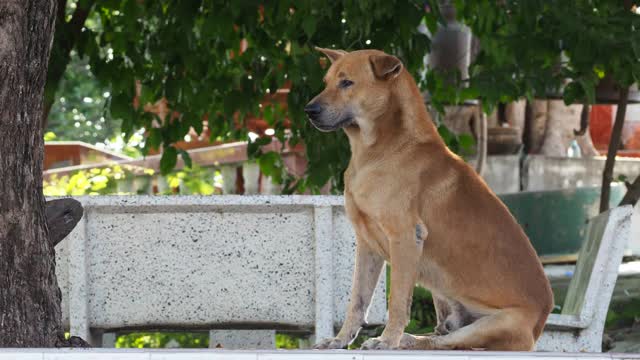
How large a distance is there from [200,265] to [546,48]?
279 centimetres

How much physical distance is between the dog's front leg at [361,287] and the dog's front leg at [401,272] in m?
0.23

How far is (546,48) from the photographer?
8000 millimetres

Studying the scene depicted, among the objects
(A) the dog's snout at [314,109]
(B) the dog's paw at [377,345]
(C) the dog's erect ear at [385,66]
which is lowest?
(B) the dog's paw at [377,345]

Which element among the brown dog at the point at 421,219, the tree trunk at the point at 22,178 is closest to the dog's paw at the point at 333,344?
the brown dog at the point at 421,219

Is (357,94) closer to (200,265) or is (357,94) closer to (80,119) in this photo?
(200,265)

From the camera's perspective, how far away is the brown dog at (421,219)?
433 cm

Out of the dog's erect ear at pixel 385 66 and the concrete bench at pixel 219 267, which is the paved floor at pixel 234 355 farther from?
the concrete bench at pixel 219 267

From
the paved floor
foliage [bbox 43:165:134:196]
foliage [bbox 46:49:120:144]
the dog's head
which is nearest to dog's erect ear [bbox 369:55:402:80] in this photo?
the dog's head

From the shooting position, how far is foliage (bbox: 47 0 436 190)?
762 centimetres

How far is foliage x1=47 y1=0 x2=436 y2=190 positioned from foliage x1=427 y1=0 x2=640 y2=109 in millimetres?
501

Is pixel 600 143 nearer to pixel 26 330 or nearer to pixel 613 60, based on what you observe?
pixel 613 60

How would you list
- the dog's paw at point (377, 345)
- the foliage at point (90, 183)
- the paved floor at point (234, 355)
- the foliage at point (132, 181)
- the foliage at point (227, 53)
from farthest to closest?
the foliage at point (132, 181)
the foliage at point (90, 183)
the foliage at point (227, 53)
the dog's paw at point (377, 345)
the paved floor at point (234, 355)

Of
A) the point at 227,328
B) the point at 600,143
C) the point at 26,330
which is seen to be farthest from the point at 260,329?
the point at 600,143

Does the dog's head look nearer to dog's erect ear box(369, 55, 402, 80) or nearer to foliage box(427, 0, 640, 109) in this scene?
→ dog's erect ear box(369, 55, 402, 80)
